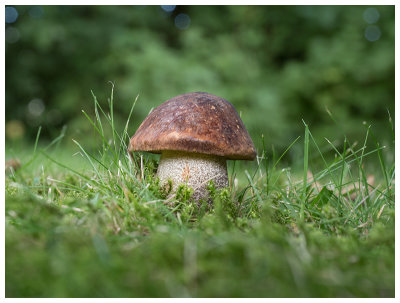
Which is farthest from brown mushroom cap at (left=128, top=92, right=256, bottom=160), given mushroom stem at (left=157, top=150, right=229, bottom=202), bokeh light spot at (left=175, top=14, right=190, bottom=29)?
bokeh light spot at (left=175, top=14, right=190, bottom=29)

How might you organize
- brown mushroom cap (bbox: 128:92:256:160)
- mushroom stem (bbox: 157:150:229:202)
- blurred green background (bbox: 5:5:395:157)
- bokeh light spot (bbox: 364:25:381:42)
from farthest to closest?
bokeh light spot (bbox: 364:25:381:42), blurred green background (bbox: 5:5:395:157), mushroom stem (bbox: 157:150:229:202), brown mushroom cap (bbox: 128:92:256:160)

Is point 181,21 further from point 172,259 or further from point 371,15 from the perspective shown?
point 172,259

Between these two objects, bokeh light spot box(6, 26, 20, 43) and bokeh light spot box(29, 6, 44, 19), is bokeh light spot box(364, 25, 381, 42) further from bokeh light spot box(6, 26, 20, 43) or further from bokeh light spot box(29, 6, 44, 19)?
bokeh light spot box(6, 26, 20, 43)

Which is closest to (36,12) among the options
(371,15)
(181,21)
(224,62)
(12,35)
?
(12,35)

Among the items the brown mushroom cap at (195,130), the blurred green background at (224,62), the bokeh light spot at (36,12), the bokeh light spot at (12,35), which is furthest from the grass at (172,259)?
the bokeh light spot at (12,35)

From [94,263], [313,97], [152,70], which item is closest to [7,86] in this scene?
[152,70]
